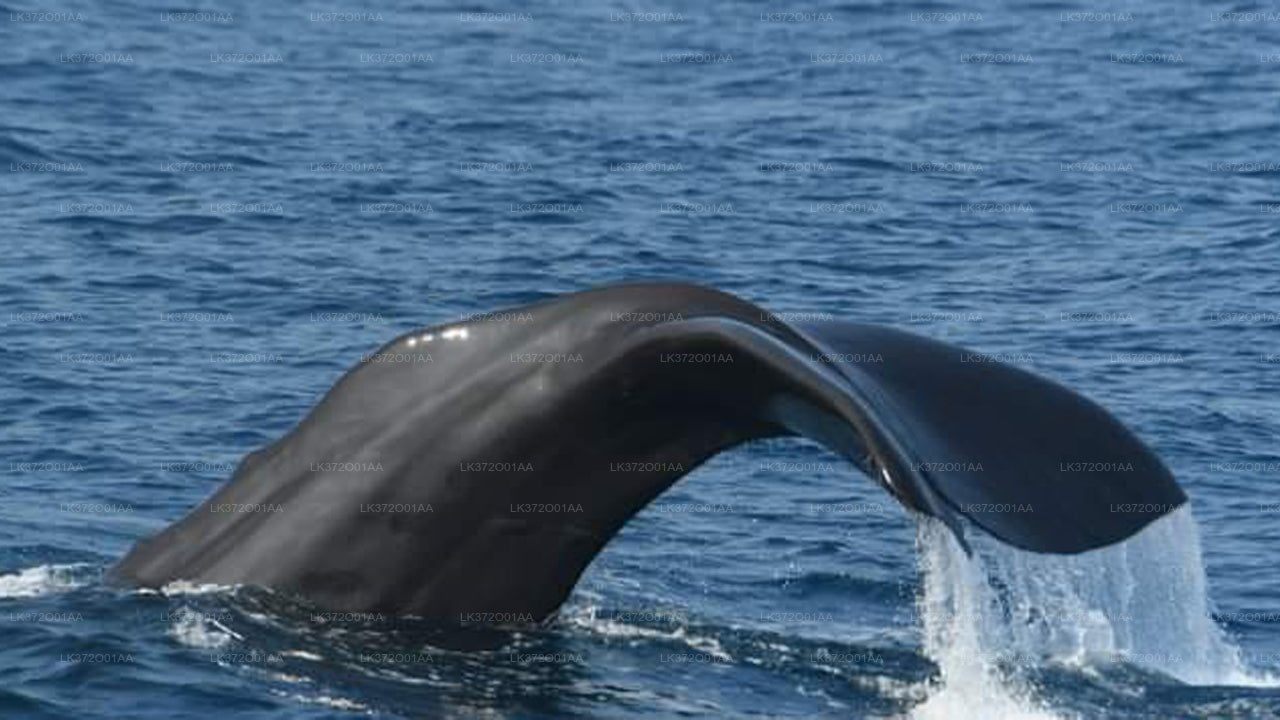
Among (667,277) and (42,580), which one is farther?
(667,277)

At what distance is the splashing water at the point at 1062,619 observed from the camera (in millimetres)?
9258

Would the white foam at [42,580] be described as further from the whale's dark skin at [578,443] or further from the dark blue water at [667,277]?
the whale's dark skin at [578,443]

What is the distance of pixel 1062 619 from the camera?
42.3ft

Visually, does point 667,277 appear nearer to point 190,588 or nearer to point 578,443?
point 190,588

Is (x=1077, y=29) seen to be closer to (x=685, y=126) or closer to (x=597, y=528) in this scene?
(x=685, y=126)

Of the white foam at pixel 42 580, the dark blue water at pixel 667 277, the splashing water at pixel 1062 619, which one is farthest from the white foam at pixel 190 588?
the splashing water at pixel 1062 619

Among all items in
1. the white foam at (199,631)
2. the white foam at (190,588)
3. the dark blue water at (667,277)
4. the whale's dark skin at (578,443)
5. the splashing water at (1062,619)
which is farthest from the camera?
the dark blue water at (667,277)

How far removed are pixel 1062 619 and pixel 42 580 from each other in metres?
5.02

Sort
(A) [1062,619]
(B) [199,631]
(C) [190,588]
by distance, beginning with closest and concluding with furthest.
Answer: (C) [190,588] → (B) [199,631] → (A) [1062,619]

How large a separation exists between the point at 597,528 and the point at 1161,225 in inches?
607

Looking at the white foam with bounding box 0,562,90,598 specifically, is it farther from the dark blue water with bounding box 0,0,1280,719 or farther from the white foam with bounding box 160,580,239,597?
the white foam with bounding box 160,580,239,597

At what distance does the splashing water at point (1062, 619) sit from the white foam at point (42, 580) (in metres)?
3.81

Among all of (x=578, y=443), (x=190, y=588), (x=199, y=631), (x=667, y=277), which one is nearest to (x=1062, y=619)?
(x=578, y=443)

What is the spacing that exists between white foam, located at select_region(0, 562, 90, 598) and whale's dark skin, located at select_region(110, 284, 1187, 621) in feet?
5.17
